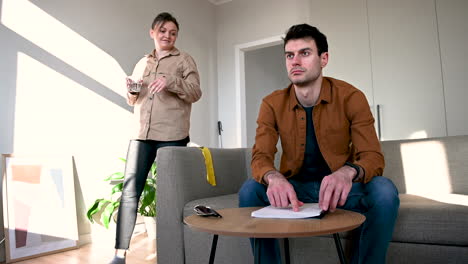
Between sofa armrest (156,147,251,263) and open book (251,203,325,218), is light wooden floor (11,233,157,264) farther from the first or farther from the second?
open book (251,203,325,218)

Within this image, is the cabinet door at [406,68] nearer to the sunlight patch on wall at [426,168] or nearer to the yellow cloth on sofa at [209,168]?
the sunlight patch on wall at [426,168]

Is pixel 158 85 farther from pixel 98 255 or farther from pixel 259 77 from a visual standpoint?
pixel 259 77

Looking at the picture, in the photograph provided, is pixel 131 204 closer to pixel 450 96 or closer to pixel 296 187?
pixel 296 187

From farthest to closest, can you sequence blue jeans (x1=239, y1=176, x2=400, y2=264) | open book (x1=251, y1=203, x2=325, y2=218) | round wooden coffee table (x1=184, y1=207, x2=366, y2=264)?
blue jeans (x1=239, y1=176, x2=400, y2=264) < open book (x1=251, y1=203, x2=325, y2=218) < round wooden coffee table (x1=184, y1=207, x2=366, y2=264)

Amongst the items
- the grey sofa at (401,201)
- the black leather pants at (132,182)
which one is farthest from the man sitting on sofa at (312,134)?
the black leather pants at (132,182)

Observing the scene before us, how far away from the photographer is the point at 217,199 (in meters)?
1.79

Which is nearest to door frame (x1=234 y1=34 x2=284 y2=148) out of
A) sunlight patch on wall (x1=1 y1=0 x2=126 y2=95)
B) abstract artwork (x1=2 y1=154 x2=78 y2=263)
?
sunlight patch on wall (x1=1 y1=0 x2=126 y2=95)

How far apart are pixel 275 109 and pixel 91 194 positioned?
2.06 meters

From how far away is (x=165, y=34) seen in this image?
2.06 meters

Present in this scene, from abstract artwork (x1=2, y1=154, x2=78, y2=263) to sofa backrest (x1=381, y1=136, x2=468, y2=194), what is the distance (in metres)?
2.17

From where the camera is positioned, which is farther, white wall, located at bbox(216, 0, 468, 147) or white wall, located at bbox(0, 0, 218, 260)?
white wall, located at bbox(216, 0, 468, 147)

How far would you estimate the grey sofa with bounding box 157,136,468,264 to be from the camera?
1.31 m

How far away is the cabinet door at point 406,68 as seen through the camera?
2.91 m

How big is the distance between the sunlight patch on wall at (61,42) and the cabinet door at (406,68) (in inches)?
88.6
